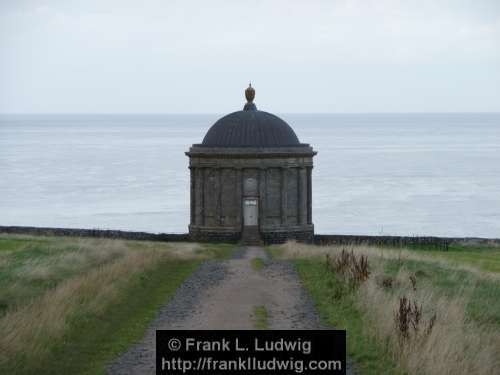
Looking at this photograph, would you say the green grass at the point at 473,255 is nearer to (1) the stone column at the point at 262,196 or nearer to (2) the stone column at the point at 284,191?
(2) the stone column at the point at 284,191

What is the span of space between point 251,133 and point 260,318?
26456 mm

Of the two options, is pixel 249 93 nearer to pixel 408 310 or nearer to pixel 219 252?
pixel 219 252

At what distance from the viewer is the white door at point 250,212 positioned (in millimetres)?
44562

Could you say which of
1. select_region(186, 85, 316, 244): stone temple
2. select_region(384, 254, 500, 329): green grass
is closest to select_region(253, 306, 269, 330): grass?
select_region(384, 254, 500, 329): green grass

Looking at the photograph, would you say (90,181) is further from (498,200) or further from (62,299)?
(62,299)

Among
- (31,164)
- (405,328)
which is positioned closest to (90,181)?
(31,164)

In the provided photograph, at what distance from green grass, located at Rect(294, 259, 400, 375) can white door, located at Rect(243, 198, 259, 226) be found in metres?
17.0

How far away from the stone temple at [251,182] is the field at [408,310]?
1318cm

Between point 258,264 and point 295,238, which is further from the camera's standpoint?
point 295,238

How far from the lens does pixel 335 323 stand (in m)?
17.8

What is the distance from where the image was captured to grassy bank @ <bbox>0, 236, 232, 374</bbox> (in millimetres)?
15219

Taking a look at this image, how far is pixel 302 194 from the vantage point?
45.2m

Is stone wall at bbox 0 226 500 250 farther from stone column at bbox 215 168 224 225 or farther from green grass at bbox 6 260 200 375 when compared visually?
green grass at bbox 6 260 200 375

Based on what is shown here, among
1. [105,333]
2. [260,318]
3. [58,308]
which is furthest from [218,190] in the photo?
[105,333]
